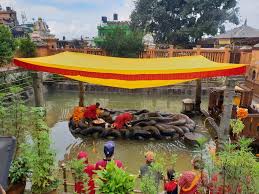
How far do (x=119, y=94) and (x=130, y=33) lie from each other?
179 inches

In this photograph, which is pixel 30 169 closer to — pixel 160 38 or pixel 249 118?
pixel 249 118

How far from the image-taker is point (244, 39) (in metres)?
18.3

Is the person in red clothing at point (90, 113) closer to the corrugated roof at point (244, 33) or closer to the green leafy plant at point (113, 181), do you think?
the green leafy plant at point (113, 181)

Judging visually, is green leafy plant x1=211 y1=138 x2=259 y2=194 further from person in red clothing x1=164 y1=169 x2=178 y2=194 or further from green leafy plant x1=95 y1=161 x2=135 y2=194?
green leafy plant x1=95 y1=161 x2=135 y2=194

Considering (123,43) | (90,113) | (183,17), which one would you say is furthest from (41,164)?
(183,17)

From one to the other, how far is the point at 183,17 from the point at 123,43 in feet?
24.3

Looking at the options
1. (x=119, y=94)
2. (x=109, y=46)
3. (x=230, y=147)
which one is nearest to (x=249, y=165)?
(x=230, y=147)

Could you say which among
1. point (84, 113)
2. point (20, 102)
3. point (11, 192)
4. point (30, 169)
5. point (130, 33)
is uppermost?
point (130, 33)

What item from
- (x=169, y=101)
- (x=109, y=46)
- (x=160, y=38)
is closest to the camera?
(x=169, y=101)

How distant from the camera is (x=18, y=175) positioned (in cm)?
313

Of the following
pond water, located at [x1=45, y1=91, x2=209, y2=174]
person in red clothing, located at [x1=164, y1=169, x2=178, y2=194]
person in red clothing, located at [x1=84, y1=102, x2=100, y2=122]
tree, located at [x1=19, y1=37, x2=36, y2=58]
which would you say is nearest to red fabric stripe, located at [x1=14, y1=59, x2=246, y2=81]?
pond water, located at [x1=45, y1=91, x2=209, y2=174]

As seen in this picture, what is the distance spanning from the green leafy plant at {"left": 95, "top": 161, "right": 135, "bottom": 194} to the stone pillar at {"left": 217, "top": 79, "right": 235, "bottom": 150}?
3.26m

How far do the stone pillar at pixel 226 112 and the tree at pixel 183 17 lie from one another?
1692 centimetres

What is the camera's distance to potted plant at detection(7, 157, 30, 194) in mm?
3080
